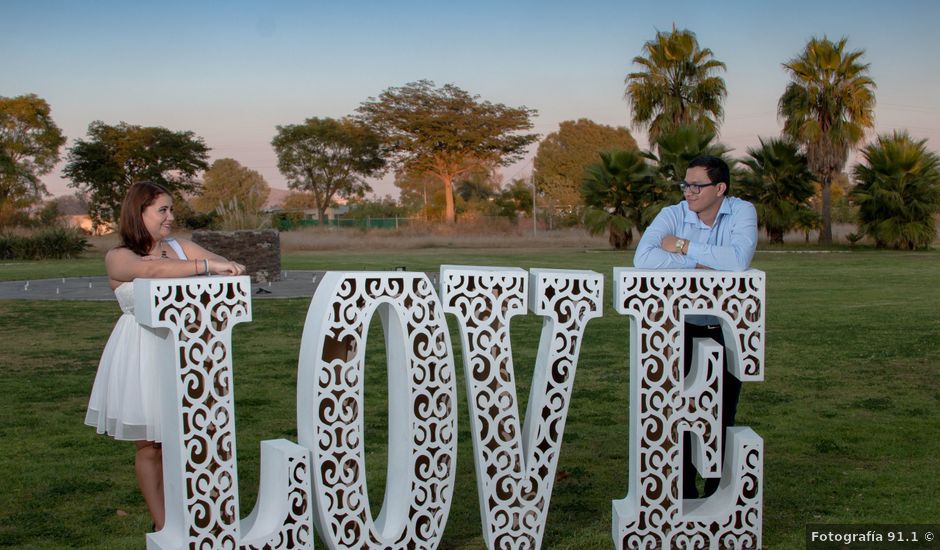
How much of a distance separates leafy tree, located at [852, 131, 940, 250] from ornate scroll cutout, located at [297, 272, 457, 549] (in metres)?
28.0

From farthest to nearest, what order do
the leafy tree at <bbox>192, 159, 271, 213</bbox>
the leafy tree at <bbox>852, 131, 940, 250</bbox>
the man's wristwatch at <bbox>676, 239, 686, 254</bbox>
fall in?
the leafy tree at <bbox>192, 159, 271, 213</bbox> → the leafy tree at <bbox>852, 131, 940, 250</bbox> → the man's wristwatch at <bbox>676, 239, 686, 254</bbox>

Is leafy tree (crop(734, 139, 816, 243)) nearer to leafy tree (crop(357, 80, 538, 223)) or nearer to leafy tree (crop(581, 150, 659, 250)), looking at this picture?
leafy tree (crop(581, 150, 659, 250))

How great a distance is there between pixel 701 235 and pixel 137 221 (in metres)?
2.44

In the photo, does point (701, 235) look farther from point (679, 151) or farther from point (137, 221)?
point (679, 151)

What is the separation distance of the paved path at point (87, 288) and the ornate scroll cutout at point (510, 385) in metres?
10.8

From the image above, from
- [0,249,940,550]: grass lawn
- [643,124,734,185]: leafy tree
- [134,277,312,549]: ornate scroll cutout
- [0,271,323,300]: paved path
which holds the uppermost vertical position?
[643,124,734,185]: leafy tree

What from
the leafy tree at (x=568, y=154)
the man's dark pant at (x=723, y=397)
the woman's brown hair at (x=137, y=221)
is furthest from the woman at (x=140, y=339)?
the leafy tree at (x=568, y=154)

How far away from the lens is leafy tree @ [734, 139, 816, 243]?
3114 centimetres

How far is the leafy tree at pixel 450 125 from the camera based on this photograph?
58.4 meters

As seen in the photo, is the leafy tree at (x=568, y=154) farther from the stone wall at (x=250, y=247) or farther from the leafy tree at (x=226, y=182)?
the stone wall at (x=250, y=247)

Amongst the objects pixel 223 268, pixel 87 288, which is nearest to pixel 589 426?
pixel 223 268

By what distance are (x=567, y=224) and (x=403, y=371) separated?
52905 mm

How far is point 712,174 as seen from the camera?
4.24 m

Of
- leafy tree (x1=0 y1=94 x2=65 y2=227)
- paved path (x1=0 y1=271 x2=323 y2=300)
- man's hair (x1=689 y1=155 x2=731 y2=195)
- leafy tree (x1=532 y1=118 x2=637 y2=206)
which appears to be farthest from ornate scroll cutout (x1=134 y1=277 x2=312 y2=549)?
leafy tree (x1=532 y1=118 x2=637 y2=206)
